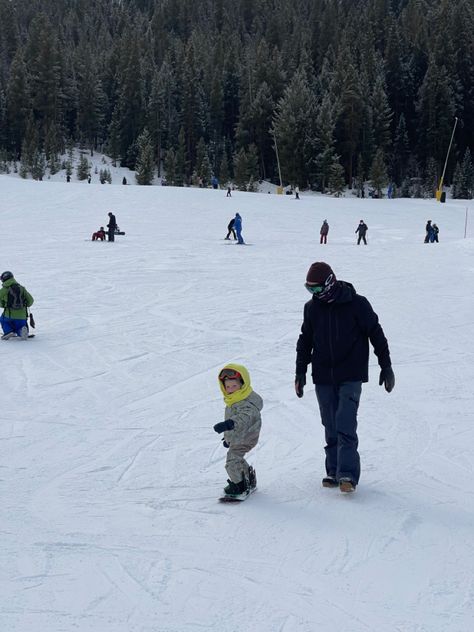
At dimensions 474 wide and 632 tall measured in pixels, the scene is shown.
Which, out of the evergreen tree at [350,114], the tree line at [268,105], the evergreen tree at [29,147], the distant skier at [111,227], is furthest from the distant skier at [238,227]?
the evergreen tree at [350,114]

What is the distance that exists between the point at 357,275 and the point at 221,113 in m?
70.0

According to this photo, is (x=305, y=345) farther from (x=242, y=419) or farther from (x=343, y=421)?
(x=242, y=419)

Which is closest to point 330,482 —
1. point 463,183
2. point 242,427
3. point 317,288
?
point 242,427

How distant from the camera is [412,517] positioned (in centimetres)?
477

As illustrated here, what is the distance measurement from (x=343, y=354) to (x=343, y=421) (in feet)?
1.52

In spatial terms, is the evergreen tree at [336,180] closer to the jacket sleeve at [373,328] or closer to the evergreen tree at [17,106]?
the evergreen tree at [17,106]

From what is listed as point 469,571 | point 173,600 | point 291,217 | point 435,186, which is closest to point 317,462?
point 469,571

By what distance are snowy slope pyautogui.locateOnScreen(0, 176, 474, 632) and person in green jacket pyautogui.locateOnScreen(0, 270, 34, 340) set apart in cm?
33

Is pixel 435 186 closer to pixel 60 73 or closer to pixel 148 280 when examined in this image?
pixel 60 73

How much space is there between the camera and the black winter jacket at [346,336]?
501 centimetres

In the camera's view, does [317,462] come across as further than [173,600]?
Yes

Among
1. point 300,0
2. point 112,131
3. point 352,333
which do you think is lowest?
point 352,333

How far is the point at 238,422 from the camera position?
16.4ft

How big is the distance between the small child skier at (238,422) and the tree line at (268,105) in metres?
59.9
